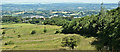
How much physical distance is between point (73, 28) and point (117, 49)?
17.7 metres

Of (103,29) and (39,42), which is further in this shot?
(39,42)

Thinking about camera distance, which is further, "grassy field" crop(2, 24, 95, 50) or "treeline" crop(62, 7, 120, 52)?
"grassy field" crop(2, 24, 95, 50)

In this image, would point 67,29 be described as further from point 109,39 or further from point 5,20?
point 5,20

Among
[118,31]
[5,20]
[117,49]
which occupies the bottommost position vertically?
[5,20]

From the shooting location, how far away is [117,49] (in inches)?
249

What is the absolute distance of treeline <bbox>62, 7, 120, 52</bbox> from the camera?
6.85 metres

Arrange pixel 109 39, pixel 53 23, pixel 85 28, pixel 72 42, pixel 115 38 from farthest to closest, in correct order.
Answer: pixel 53 23, pixel 85 28, pixel 72 42, pixel 109 39, pixel 115 38

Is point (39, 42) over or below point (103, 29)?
below

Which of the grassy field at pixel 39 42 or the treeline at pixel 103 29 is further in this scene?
the grassy field at pixel 39 42

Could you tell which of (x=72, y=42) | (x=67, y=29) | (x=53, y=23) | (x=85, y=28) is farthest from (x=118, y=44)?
(x=53, y=23)

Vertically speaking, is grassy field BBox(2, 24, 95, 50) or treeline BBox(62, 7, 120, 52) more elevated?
treeline BBox(62, 7, 120, 52)

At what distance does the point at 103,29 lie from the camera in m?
11.2

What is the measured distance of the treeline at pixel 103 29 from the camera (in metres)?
6.85

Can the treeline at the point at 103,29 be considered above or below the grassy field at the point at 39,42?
above
